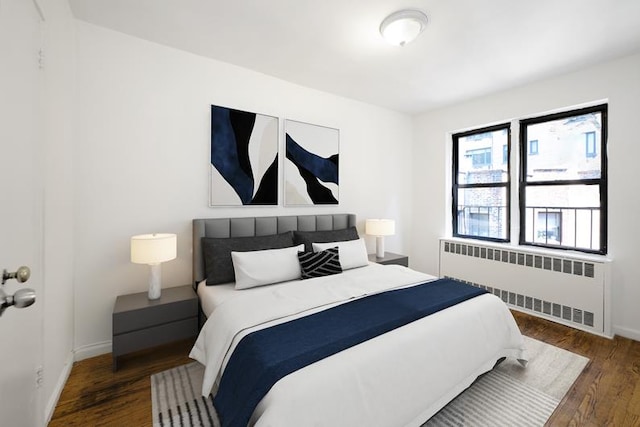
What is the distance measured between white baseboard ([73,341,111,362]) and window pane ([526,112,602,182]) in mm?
4671

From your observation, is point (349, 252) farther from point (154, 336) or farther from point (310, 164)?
point (154, 336)

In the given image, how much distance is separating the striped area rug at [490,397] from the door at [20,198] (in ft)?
2.06

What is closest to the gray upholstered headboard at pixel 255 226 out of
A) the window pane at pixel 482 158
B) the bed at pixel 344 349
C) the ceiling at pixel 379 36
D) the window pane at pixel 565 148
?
the bed at pixel 344 349

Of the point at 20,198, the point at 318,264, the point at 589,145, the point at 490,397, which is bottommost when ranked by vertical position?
the point at 490,397

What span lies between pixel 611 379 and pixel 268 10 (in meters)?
3.64

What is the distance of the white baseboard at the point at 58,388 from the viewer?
1606mm

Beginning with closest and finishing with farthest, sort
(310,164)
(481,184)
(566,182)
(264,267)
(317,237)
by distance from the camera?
(264,267)
(317,237)
(566,182)
(310,164)
(481,184)

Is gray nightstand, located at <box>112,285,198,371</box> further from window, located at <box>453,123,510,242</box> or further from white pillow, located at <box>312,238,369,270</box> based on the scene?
window, located at <box>453,123,510,242</box>

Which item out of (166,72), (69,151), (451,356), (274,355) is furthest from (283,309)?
(166,72)

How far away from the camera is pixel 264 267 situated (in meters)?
2.35

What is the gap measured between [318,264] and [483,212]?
8.76ft

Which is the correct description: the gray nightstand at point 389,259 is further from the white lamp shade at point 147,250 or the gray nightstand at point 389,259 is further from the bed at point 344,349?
the white lamp shade at point 147,250

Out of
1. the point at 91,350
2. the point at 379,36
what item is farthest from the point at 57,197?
the point at 379,36

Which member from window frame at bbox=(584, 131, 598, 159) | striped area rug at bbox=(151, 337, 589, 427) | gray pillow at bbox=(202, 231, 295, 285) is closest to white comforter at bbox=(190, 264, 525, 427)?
striped area rug at bbox=(151, 337, 589, 427)
